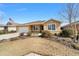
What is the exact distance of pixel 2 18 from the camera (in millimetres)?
4664

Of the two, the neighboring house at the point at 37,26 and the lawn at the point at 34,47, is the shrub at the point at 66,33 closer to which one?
the neighboring house at the point at 37,26

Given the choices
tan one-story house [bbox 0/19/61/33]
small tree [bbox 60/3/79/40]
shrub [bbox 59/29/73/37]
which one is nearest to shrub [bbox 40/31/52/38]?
tan one-story house [bbox 0/19/61/33]

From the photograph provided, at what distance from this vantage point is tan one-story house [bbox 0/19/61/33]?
464 cm

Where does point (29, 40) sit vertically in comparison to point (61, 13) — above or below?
below

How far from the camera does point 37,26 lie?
15.3ft

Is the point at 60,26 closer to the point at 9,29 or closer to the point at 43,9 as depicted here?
the point at 43,9

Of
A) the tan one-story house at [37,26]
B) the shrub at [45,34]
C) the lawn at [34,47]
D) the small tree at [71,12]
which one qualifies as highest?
the small tree at [71,12]

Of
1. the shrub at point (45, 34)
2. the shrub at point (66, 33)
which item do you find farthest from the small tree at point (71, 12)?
the shrub at point (45, 34)

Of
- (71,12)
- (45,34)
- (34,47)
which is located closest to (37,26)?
(45,34)

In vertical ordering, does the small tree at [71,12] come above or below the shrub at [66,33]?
above

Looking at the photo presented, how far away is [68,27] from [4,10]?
1143 millimetres

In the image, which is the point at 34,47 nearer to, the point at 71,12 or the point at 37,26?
the point at 37,26

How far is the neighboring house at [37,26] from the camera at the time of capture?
183 inches

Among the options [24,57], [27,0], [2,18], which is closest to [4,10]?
[2,18]
